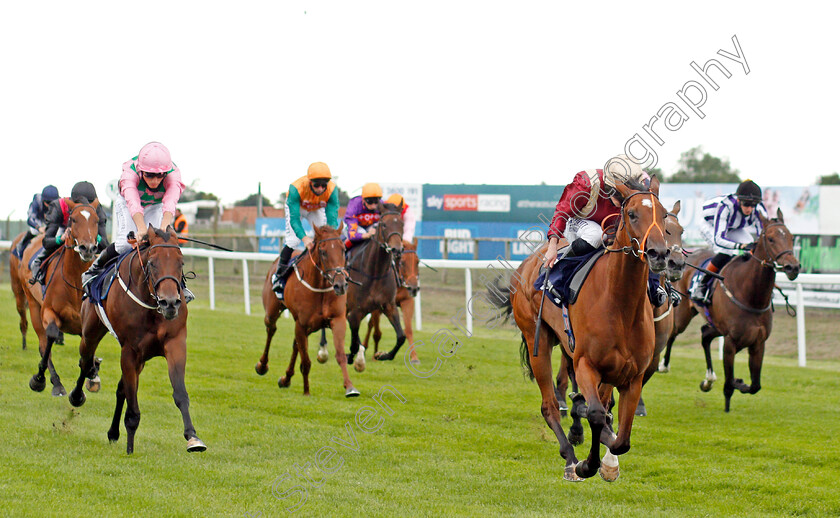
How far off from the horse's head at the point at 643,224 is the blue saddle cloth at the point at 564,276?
23.6 inches

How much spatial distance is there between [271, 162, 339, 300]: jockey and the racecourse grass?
4.45 feet

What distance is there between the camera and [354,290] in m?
9.95

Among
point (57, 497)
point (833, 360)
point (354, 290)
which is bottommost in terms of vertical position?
point (833, 360)

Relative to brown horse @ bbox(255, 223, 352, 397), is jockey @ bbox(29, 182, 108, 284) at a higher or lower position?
higher

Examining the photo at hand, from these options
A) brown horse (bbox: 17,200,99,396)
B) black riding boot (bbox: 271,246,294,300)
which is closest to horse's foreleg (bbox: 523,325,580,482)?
black riding boot (bbox: 271,246,294,300)

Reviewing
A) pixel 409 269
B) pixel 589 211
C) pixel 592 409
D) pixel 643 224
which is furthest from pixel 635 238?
pixel 409 269

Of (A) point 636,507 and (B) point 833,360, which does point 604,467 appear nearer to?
(A) point 636,507

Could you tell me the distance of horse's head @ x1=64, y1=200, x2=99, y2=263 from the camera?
7125mm

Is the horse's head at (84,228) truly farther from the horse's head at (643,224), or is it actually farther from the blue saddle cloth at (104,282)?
the horse's head at (643,224)

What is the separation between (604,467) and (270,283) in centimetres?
551

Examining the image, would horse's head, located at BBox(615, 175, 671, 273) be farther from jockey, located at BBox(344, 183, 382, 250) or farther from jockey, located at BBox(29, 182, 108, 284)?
jockey, located at BBox(344, 183, 382, 250)

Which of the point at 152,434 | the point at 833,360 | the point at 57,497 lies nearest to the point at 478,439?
the point at 152,434

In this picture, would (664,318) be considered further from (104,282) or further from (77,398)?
(77,398)

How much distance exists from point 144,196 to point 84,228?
1.12m
